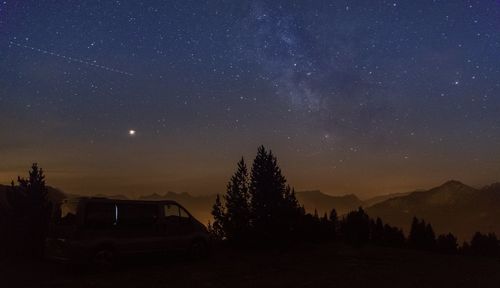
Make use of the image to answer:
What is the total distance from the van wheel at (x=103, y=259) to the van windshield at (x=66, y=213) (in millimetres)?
1109

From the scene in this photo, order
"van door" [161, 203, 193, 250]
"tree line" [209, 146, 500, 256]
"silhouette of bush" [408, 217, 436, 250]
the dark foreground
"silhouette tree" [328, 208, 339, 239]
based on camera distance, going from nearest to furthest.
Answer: the dark foreground, "van door" [161, 203, 193, 250], "tree line" [209, 146, 500, 256], "silhouette tree" [328, 208, 339, 239], "silhouette of bush" [408, 217, 436, 250]

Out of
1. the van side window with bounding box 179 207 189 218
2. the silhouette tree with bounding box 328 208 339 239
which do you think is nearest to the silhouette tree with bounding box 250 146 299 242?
the silhouette tree with bounding box 328 208 339 239

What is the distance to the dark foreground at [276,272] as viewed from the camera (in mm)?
11430

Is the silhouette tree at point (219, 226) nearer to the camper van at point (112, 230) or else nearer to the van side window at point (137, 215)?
the camper van at point (112, 230)

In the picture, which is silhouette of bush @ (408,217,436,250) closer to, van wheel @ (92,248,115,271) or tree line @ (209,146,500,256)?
tree line @ (209,146,500,256)

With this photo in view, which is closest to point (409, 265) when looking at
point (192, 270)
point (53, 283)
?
point (192, 270)

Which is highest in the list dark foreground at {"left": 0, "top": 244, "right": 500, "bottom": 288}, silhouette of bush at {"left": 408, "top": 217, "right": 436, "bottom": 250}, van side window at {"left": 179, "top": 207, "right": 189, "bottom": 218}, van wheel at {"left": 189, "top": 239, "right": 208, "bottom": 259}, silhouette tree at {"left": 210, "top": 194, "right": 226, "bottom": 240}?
van side window at {"left": 179, "top": 207, "right": 189, "bottom": 218}

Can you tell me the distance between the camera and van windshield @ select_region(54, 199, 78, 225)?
12734 millimetres

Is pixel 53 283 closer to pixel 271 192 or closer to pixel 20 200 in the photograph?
pixel 20 200

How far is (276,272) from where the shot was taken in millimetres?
12977

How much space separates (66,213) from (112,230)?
138 centimetres

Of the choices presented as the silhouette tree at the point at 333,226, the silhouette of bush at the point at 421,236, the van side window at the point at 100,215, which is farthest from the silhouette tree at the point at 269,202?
the silhouette of bush at the point at 421,236

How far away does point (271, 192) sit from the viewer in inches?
882

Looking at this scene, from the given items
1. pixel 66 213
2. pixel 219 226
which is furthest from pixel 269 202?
pixel 66 213
